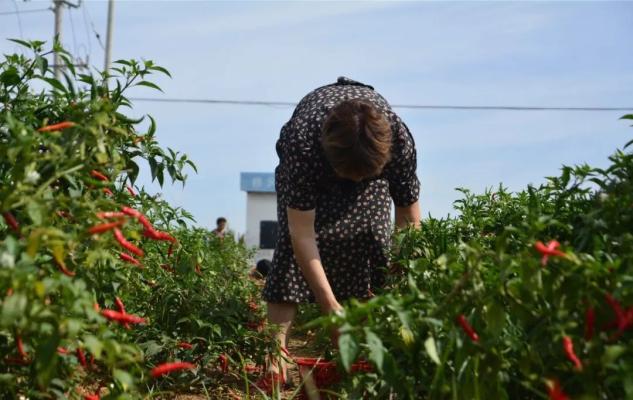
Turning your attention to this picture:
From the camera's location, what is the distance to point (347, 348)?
171 cm

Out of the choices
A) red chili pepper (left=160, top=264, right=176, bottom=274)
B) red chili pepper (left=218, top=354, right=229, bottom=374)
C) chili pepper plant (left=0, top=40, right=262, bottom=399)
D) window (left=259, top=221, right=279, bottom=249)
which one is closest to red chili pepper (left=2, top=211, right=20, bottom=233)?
chili pepper plant (left=0, top=40, right=262, bottom=399)

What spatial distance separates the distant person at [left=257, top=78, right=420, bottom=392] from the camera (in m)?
3.39

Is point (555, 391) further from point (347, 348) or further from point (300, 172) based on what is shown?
point (300, 172)

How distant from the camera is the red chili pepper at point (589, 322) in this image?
1.73m

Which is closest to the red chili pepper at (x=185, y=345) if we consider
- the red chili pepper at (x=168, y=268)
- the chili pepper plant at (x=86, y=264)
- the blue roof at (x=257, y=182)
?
the chili pepper plant at (x=86, y=264)

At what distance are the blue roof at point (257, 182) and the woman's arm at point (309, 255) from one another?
22.9m

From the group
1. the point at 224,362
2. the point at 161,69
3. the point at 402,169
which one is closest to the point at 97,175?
the point at 161,69

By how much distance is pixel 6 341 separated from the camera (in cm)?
210

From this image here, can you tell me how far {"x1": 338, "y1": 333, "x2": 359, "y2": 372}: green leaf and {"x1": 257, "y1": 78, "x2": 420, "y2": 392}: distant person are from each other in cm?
153

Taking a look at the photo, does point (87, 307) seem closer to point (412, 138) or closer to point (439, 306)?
point (439, 306)

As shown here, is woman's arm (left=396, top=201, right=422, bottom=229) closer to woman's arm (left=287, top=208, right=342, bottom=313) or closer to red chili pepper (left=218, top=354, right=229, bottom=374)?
woman's arm (left=287, top=208, right=342, bottom=313)

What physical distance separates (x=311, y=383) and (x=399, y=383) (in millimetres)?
1045

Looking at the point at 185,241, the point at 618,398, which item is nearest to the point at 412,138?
the point at 185,241

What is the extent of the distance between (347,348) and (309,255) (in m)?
1.72
